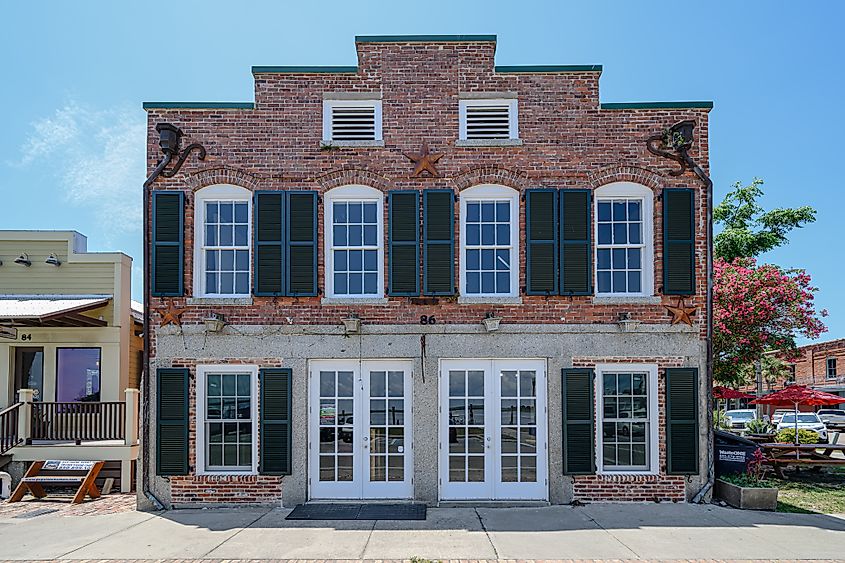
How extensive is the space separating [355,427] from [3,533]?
193 inches

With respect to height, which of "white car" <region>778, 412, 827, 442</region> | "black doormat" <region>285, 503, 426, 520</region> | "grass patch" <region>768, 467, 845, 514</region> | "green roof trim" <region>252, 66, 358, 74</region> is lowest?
"white car" <region>778, 412, 827, 442</region>

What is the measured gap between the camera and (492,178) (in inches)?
424

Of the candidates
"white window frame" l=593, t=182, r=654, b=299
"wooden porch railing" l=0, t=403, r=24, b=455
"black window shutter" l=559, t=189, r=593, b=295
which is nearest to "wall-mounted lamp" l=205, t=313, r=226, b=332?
"wooden porch railing" l=0, t=403, r=24, b=455

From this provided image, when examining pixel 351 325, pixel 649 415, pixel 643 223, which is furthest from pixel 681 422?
pixel 351 325

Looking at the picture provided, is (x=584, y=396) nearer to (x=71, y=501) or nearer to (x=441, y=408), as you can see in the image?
(x=441, y=408)

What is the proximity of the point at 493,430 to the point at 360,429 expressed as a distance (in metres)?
2.07

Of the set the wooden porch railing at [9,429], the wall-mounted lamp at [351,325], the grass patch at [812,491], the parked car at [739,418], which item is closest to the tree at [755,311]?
the grass patch at [812,491]

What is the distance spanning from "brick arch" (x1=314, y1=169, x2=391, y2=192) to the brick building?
0.04 meters

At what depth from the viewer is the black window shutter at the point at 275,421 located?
34.1 feet

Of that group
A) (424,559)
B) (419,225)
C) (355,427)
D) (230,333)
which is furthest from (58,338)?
(424,559)

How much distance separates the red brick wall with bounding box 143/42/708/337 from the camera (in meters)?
10.7

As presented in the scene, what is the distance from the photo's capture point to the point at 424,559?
7609mm

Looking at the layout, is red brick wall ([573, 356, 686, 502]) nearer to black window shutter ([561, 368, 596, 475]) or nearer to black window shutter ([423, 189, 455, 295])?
black window shutter ([561, 368, 596, 475])

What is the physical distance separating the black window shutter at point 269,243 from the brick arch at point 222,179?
238 mm
